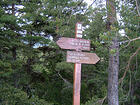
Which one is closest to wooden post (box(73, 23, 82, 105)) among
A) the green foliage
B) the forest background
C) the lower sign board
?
the lower sign board

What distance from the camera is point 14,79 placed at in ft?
28.7

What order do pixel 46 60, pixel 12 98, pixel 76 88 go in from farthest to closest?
pixel 46 60 < pixel 12 98 < pixel 76 88

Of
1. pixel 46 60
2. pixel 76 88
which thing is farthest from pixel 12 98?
pixel 76 88

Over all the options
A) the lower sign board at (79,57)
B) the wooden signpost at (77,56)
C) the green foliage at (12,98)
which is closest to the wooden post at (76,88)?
the wooden signpost at (77,56)

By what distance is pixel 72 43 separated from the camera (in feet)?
11.4

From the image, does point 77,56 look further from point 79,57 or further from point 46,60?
point 46,60

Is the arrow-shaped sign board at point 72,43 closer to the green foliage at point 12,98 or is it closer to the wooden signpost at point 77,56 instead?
the wooden signpost at point 77,56

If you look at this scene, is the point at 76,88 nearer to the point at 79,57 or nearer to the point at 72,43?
the point at 79,57

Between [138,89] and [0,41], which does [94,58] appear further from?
[138,89]

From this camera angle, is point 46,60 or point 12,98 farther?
point 46,60

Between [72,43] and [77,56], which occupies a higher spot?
[72,43]

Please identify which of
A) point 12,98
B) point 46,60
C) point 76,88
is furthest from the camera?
point 46,60

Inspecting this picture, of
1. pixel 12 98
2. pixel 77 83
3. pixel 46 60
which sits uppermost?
pixel 46 60

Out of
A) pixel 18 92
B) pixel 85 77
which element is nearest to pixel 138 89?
pixel 85 77
